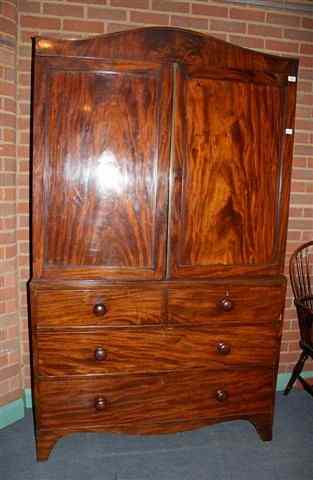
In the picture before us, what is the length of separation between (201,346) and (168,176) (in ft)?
2.80

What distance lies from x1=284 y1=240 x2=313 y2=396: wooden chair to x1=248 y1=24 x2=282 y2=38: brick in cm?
130

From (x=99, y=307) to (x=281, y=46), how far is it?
1.90 metres

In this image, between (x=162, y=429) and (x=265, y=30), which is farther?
(x=265, y=30)

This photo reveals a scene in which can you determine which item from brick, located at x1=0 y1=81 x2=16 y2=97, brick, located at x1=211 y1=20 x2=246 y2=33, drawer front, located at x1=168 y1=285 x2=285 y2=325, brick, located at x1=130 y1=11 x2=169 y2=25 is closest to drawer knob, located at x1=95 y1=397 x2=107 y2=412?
drawer front, located at x1=168 y1=285 x2=285 y2=325

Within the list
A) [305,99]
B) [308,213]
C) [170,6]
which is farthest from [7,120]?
[308,213]

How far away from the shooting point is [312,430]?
2125 millimetres

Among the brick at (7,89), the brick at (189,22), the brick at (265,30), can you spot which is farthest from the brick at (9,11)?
the brick at (265,30)

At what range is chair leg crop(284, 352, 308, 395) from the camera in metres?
2.35

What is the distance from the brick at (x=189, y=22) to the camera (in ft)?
6.99

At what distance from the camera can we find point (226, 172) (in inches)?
68.9

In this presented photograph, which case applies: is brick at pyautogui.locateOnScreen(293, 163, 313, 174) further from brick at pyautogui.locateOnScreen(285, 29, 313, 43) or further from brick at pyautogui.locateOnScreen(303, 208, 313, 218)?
brick at pyautogui.locateOnScreen(285, 29, 313, 43)

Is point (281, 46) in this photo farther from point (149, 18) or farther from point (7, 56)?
point (7, 56)

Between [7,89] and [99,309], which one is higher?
[7,89]

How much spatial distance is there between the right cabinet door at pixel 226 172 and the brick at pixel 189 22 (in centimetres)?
67
